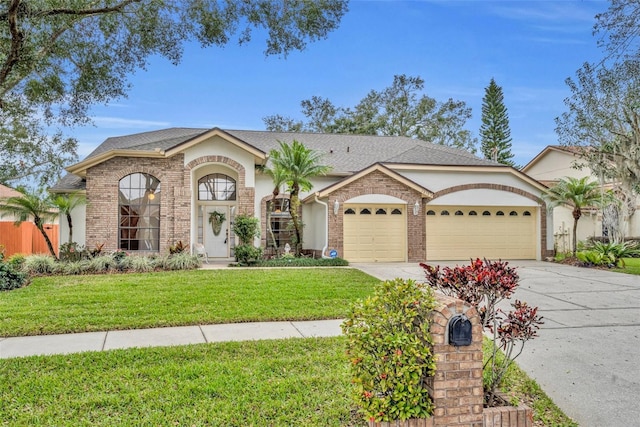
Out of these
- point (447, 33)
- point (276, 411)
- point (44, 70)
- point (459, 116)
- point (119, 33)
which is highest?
point (459, 116)

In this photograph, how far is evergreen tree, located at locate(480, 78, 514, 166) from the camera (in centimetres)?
3869

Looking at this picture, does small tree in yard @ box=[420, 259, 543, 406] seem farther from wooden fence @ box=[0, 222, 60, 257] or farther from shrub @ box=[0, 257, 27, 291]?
wooden fence @ box=[0, 222, 60, 257]

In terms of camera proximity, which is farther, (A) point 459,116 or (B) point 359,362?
(A) point 459,116

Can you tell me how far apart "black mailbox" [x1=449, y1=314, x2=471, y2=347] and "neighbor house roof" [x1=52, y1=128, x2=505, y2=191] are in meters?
13.9

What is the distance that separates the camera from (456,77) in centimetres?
2147

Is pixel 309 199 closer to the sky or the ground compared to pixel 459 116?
closer to the ground

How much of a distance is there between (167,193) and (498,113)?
32.9m

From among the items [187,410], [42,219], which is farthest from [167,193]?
[187,410]

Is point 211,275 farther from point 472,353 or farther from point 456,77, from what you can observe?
point 456,77

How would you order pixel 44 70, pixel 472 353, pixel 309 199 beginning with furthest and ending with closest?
pixel 309 199
pixel 44 70
pixel 472 353

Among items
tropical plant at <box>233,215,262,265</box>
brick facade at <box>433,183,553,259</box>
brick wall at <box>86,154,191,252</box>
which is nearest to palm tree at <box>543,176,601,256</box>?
brick facade at <box>433,183,553,259</box>

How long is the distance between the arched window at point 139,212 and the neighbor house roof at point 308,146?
42.2 inches

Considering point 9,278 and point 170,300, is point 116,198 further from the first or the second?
point 170,300

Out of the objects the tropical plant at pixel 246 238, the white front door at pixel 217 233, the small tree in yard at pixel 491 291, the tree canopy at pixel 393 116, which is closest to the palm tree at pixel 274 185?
the tropical plant at pixel 246 238
